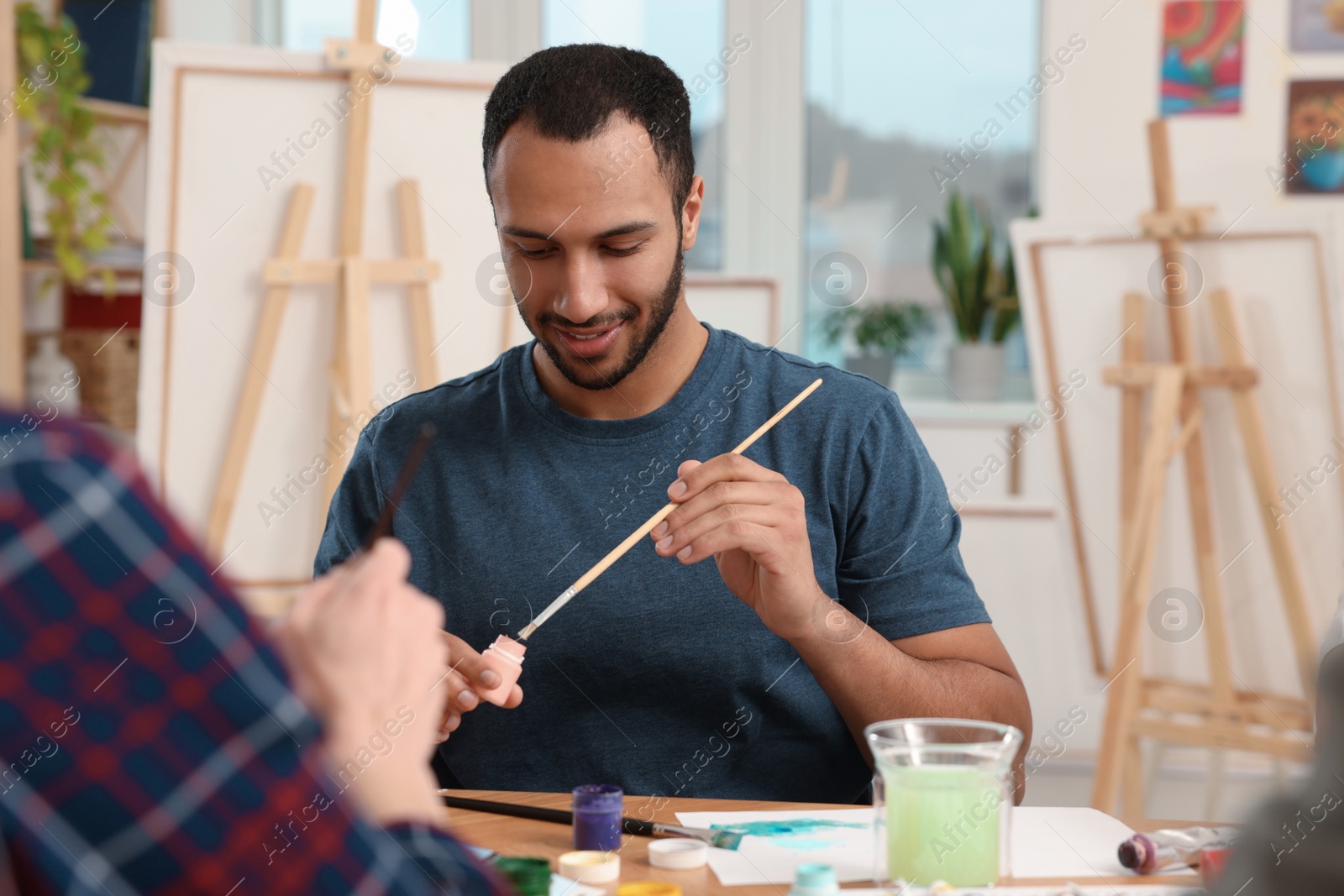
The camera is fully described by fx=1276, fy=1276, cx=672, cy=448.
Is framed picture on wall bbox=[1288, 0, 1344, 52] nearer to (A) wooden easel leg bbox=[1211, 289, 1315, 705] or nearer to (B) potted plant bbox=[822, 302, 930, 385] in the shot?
(B) potted plant bbox=[822, 302, 930, 385]

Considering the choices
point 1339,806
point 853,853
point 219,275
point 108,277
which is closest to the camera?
point 1339,806

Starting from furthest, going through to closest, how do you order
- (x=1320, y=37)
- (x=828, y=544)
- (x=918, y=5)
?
(x=918, y=5)
(x=1320, y=37)
(x=828, y=544)

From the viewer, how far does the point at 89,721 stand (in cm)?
46

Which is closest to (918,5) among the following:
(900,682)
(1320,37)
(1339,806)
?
(1320,37)

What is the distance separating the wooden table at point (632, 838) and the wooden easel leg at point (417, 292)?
1206 mm

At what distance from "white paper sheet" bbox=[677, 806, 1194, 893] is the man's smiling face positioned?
1.91 feet

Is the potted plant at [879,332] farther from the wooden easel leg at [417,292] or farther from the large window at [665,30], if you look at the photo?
the wooden easel leg at [417,292]

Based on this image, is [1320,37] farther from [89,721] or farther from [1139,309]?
[89,721]

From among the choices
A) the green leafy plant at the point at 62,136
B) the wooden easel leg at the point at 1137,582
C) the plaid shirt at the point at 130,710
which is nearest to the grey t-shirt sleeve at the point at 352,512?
the plaid shirt at the point at 130,710

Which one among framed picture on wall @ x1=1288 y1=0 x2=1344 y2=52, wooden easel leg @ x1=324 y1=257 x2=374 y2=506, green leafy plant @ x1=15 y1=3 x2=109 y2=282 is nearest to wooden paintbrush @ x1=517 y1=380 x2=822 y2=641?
wooden easel leg @ x1=324 y1=257 x2=374 y2=506

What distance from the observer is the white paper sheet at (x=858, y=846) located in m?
1.02

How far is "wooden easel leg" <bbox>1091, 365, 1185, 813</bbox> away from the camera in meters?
2.50

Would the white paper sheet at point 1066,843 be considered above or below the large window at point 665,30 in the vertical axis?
below

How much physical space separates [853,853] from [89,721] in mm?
741
